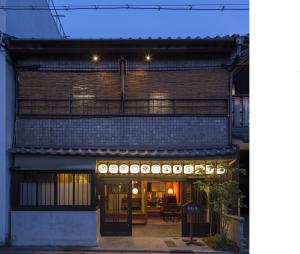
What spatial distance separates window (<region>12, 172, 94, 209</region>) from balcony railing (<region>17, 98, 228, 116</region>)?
235 centimetres

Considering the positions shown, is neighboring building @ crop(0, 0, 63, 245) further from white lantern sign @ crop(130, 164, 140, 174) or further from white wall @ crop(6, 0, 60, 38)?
white lantern sign @ crop(130, 164, 140, 174)

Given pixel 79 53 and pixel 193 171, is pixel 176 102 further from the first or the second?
pixel 79 53

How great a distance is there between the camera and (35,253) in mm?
15047

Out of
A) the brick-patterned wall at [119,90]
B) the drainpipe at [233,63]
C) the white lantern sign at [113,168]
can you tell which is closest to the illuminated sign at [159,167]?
the white lantern sign at [113,168]

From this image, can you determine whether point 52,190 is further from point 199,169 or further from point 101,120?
point 199,169

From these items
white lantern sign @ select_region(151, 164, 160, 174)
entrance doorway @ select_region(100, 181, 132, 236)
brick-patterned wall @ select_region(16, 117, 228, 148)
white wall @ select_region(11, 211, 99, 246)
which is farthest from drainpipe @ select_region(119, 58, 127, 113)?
white wall @ select_region(11, 211, 99, 246)

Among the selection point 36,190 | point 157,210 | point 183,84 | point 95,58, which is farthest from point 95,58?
point 157,210

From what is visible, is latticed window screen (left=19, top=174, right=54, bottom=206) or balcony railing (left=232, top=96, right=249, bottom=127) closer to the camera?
latticed window screen (left=19, top=174, right=54, bottom=206)

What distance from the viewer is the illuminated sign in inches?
678

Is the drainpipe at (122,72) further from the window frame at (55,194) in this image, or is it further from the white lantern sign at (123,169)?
the window frame at (55,194)

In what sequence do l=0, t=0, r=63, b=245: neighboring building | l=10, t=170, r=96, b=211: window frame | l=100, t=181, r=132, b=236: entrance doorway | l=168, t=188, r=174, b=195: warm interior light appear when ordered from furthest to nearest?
l=168, t=188, r=174, b=195: warm interior light, l=100, t=181, r=132, b=236: entrance doorway, l=10, t=170, r=96, b=211: window frame, l=0, t=0, r=63, b=245: neighboring building

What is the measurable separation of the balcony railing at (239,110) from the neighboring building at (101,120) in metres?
0.63

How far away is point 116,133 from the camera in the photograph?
55.3 feet
